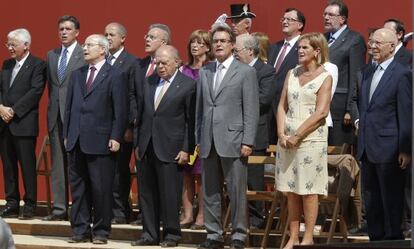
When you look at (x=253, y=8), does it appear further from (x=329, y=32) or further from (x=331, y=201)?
(x=331, y=201)

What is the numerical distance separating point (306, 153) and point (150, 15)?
455 cm

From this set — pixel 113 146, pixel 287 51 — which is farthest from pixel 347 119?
pixel 113 146

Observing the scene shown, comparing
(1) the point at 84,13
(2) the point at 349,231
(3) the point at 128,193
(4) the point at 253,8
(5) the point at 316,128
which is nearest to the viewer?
(5) the point at 316,128

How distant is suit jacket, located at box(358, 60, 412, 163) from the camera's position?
1066 centimetres

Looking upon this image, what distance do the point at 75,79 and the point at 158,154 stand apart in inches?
44.0

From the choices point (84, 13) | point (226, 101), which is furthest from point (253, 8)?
point (226, 101)

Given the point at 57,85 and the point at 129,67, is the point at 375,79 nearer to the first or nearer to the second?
the point at 129,67

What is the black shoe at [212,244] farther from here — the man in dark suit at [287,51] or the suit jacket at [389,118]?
the suit jacket at [389,118]

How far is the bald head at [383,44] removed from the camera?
1080 centimetres

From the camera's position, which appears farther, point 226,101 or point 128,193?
point 128,193

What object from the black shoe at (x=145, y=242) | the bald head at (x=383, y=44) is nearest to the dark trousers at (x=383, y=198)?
the bald head at (x=383, y=44)

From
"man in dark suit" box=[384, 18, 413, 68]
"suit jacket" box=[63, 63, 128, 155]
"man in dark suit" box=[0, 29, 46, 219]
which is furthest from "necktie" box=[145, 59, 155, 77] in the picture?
"man in dark suit" box=[384, 18, 413, 68]

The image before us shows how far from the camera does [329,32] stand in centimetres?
1210

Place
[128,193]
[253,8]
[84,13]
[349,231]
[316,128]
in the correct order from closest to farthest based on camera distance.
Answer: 1. [316,128]
2. [349,231]
3. [128,193]
4. [253,8]
5. [84,13]
